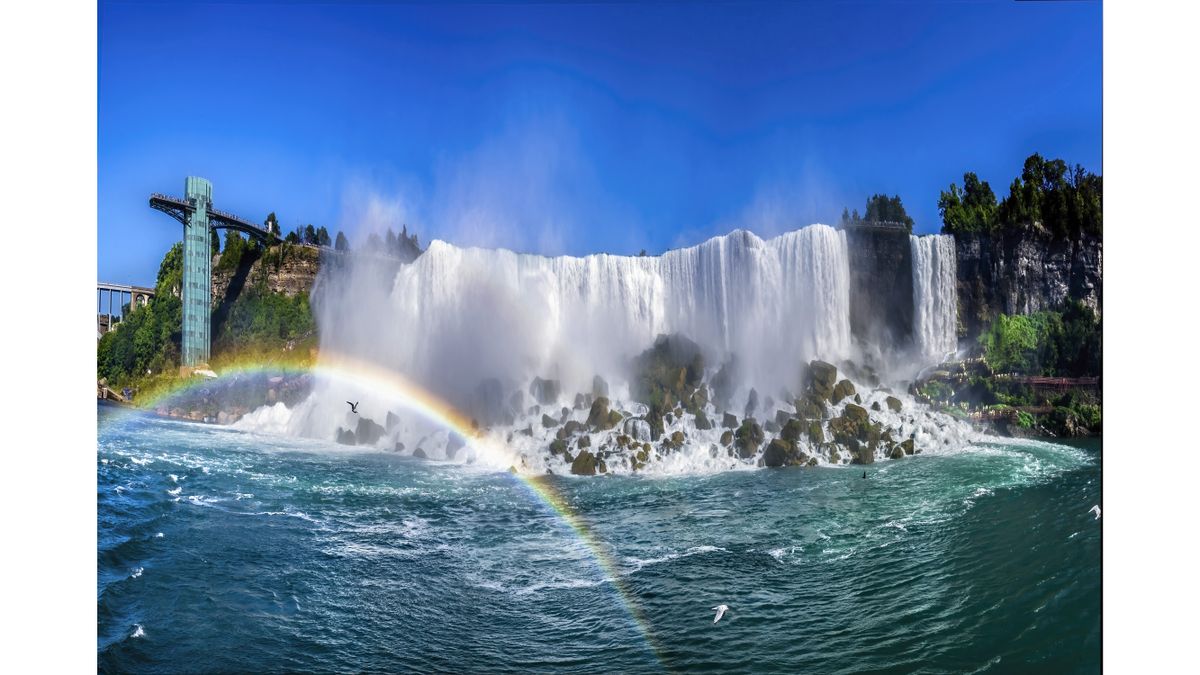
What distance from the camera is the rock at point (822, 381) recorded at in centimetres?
401

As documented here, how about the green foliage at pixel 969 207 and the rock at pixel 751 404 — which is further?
the rock at pixel 751 404

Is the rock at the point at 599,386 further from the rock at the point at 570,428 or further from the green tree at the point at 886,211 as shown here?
the green tree at the point at 886,211

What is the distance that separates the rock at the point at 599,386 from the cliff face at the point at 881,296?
1.67 m

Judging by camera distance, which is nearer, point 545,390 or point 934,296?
point 545,390

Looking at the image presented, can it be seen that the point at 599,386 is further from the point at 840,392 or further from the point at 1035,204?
the point at 1035,204

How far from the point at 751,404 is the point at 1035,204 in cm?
186

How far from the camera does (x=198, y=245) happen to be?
3766 mm

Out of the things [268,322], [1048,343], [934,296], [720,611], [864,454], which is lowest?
[720,611]

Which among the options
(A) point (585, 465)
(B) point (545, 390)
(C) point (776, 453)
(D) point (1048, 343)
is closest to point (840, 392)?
(C) point (776, 453)

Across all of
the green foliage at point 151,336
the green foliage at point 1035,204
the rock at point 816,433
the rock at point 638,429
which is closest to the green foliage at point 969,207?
the green foliage at point 1035,204

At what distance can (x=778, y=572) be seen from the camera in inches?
125

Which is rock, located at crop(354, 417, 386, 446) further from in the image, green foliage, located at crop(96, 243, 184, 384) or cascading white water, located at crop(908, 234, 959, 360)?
A: cascading white water, located at crop(908, 234, 959, 360)

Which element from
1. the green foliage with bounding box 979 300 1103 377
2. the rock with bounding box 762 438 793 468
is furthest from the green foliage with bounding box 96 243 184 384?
the green foliage with bounding box 979 300 1103 377
